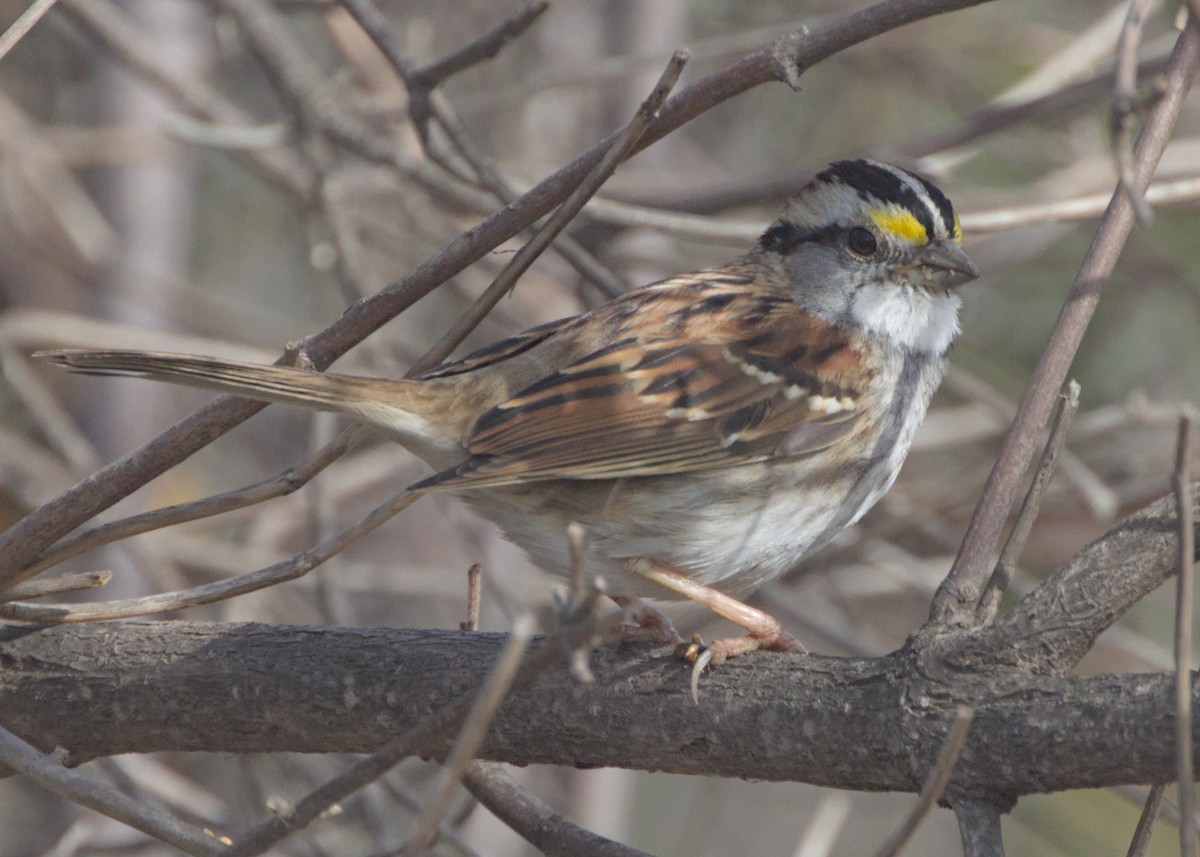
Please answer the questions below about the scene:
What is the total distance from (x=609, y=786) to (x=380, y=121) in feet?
6.27

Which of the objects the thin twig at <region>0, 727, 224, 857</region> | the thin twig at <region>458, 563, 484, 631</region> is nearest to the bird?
the thin twig at <region>458, 563, 484, 631</region>

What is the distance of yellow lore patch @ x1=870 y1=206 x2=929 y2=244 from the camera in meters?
2.50

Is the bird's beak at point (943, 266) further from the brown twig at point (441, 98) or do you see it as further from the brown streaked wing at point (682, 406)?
the brown twig at point (441, 98)

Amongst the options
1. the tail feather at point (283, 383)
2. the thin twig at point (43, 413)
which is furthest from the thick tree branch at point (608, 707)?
the thin twig at point (43, 413)

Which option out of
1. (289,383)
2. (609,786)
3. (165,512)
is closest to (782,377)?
(289,383)

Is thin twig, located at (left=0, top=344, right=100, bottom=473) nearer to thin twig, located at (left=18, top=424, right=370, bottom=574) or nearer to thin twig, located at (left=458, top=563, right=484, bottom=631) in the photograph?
thin twig, located at (left=18, top=424, right=370, bottom=574)

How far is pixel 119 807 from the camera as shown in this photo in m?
1.52

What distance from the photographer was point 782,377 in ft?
7.98

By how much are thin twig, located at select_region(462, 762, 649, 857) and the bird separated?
0.36 meters

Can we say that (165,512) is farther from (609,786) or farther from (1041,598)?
(609,786)

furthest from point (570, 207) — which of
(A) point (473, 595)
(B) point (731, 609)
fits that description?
(B) point (731, 609)

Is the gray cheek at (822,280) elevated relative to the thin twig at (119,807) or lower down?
elevated

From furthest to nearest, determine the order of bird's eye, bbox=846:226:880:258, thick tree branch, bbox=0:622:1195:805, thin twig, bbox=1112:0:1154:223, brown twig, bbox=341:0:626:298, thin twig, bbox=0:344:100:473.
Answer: thin twig, bbox=0:344:100:473
bird's eye, bbox=846:226:880:258
brown twig, bbox=341:0:626:298
thick tree branch, bbox=0:622:1195:805
thin twig, bbox=1112:0:1154:223

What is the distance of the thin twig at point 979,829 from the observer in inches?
56.3
